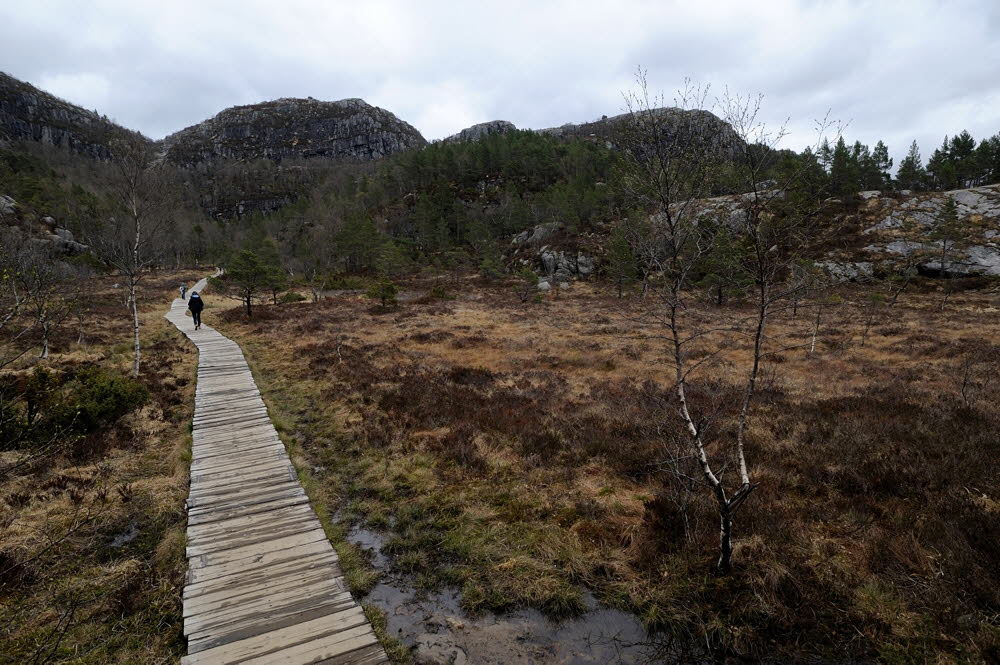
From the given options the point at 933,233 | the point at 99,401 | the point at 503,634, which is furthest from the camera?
the point at 933,233

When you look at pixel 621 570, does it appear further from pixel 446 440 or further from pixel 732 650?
pixel 446 440

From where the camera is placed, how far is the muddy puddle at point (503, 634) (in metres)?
5.00

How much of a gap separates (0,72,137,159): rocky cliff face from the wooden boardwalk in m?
213

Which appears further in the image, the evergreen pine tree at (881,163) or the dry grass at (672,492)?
the evergreen pine tree at (881,163)

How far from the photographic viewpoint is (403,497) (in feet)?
27.8

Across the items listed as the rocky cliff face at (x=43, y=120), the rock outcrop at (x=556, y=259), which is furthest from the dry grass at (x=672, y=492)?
the rocky cliff face at (x=43, y=120)

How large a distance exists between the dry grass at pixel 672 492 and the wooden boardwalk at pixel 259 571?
1.01 m

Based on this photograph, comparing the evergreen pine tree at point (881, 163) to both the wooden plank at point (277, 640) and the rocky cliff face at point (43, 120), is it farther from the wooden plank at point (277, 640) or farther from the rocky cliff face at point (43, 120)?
the rocky cliff face at point (43, 120)

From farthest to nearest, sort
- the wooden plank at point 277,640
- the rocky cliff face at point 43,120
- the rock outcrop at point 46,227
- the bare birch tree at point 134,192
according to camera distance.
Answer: the rocky cliff face at point 43,120 → the rock outcrop at point 46,227 → the bare birch tree at point 134,192 → the wooden plank at point 277,640

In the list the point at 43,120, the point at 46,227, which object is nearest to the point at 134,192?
the point at 46,227

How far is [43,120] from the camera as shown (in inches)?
6772

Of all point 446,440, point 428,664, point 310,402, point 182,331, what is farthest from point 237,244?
point 428,664

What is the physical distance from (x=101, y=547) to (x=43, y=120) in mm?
256208

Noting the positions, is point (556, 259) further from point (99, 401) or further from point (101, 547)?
point (101, 547)
